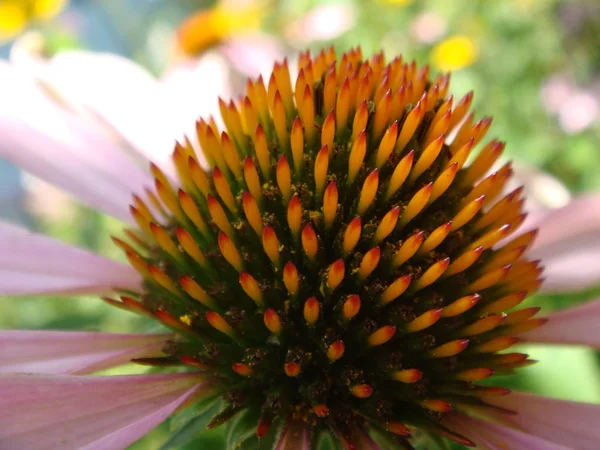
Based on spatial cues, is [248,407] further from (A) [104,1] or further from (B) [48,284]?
(A) [104,1]

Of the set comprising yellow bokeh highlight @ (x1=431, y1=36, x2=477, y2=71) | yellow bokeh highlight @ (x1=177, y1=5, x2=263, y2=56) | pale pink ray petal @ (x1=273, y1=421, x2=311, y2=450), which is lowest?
pale pink ray petal @ (x1=273, y1=421, x2=311, y2=450)

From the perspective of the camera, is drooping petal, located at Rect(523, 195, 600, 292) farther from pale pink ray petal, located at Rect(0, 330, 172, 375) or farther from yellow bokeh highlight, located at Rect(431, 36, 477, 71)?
yellow bokeh highlight, located at Rect(431, 36, 477, 71)

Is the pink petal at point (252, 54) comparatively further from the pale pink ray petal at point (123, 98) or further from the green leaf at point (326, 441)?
the green leaf at point (326, 441)

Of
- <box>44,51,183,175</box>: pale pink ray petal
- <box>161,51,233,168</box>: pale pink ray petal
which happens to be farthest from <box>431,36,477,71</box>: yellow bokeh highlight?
<box>44,51,183,175</box>: pale pink ray petal

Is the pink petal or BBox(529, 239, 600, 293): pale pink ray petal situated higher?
the pink petal

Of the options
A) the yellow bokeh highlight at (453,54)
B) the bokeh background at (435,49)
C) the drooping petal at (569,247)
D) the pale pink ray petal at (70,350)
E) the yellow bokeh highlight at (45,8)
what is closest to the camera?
the pale pink ray petal at (70,350)

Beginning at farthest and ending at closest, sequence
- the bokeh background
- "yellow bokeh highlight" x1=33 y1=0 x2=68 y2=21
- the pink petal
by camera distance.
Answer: the bokeh background → "yellow bokeh highlight" x1=33 y1=0 x2=68 y2=21 → the pink petal

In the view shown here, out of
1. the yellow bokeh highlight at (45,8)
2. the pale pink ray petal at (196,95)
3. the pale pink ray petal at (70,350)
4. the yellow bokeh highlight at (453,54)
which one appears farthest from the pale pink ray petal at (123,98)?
the yellow bokeh highlight at (453,54)
